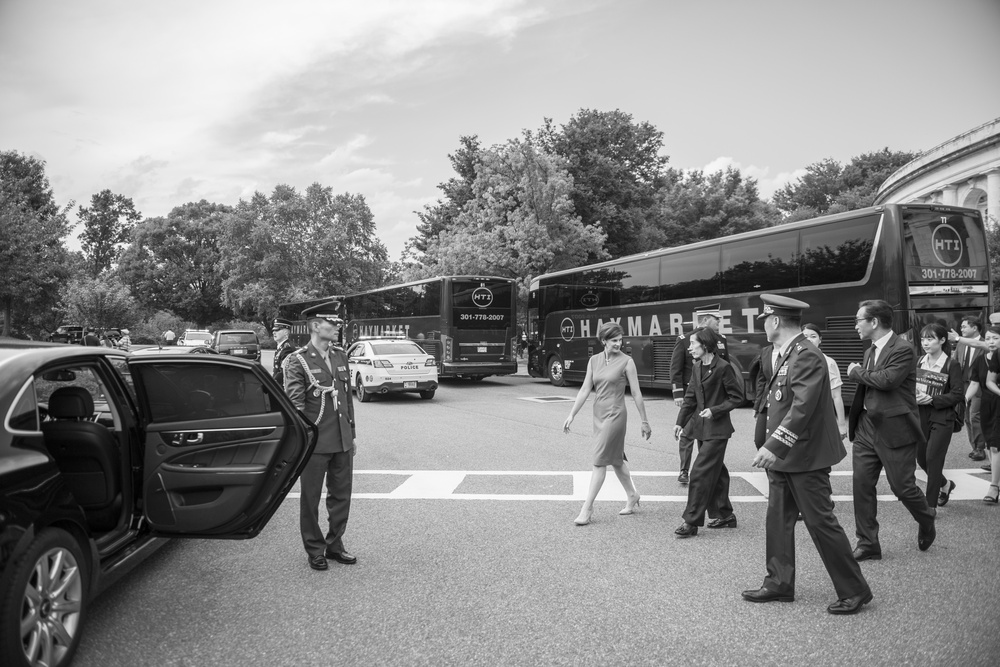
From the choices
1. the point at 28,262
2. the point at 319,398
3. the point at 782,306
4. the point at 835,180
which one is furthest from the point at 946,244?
the point at 835,180

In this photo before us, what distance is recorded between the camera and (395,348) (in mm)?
17188

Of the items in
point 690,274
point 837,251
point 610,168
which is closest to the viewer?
point 837,251

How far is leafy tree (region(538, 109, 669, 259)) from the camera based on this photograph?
38781mm

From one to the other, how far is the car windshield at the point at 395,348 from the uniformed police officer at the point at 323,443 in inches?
470

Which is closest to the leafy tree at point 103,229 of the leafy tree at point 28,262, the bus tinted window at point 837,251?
the leafy tree at point 28,262

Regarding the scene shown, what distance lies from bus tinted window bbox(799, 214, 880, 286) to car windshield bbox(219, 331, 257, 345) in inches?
1007

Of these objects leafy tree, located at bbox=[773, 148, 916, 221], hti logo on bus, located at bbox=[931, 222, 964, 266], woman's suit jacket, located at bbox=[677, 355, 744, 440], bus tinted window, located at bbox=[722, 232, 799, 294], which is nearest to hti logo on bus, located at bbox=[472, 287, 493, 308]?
bus tinted window, located at bbox=[722, 232, 799, 294]

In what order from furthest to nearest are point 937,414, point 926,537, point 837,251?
point 837,251
point 937,414
point 926,537

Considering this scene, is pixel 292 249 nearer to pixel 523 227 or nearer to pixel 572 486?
pixel 523 227

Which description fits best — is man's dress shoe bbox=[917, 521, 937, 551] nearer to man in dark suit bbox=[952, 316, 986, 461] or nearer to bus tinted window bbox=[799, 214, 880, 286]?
man in dark suit bbox=[952, 316, 986, 461]

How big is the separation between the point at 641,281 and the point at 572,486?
11497 mm

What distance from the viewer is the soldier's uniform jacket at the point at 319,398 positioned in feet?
16.2

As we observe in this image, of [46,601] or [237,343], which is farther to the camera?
[237,343]

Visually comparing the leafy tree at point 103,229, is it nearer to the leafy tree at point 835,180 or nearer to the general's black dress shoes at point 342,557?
the leafy tree at point 835,180
